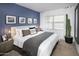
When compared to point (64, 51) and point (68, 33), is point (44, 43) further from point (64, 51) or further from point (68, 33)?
point (68, 33)

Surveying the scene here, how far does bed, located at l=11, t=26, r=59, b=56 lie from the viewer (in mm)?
1546

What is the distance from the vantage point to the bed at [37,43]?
1546 mm

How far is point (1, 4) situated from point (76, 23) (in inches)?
62.4

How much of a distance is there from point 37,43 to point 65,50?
59cm

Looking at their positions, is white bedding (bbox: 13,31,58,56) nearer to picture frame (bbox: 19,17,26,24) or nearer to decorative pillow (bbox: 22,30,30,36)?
decorative pillow (bbox: 22,30,30,36)

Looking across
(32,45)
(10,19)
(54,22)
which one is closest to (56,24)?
(54,22)

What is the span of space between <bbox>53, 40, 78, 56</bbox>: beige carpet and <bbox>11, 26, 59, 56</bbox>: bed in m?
0.12

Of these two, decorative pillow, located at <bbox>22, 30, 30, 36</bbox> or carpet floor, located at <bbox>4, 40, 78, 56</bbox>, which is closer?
carpet floor, located at <bbox>4, 40, 78, 56</bbox>

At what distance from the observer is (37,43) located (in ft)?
5.24

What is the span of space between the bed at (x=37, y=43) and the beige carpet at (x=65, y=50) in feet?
→ 0.39

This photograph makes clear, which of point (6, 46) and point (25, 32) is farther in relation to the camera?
point (25, 32)

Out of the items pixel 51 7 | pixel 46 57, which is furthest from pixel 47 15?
pixel 46 57

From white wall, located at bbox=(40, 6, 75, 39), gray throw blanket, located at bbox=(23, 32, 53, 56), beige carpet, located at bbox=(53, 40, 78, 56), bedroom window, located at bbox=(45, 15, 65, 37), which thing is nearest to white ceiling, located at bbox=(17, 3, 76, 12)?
white wall, located at bbox=(40, 6, 75, 39)

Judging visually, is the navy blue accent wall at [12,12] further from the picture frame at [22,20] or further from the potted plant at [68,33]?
the potted plant at [68,33]
